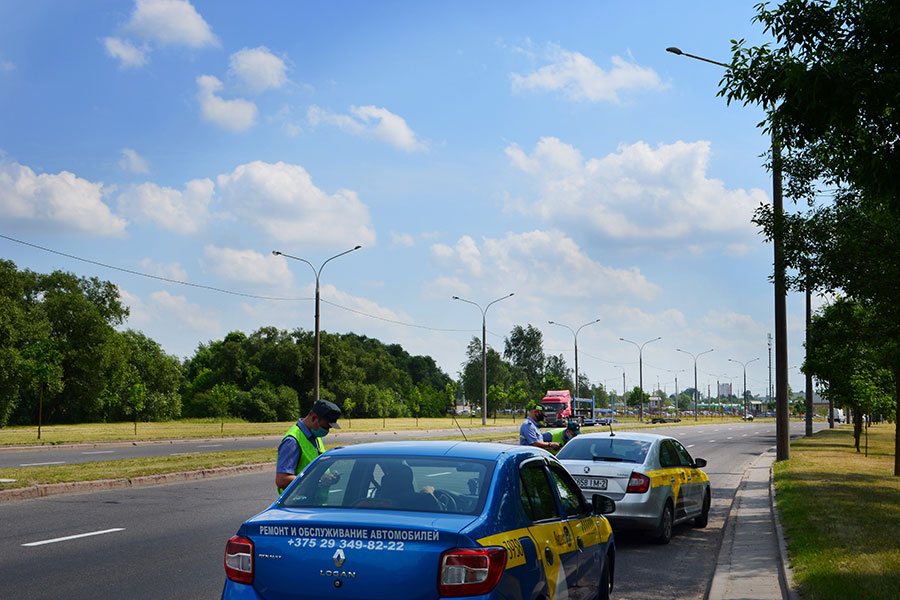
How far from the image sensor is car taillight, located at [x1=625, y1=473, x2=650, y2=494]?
11727 millimetres

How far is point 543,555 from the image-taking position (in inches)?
213

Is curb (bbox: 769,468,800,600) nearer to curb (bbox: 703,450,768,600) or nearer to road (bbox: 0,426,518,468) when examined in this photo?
curb (bbox: 703,450,768,600)

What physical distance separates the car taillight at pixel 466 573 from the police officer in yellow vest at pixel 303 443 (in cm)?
293

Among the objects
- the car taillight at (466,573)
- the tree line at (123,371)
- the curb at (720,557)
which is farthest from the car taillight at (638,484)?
the tree line at (123,371)

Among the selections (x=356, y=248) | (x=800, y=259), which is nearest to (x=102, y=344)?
(x=356, y=248)

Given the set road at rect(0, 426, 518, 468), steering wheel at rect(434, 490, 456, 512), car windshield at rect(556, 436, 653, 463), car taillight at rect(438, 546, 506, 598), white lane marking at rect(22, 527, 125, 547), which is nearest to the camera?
car taillight at rect(438, 546, 506, 598)

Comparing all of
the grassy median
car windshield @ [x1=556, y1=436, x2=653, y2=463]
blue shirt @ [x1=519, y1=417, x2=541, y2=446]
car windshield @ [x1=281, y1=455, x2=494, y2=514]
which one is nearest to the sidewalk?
the grassy median

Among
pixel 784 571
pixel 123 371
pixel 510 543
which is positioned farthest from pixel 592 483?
pixel 123 371

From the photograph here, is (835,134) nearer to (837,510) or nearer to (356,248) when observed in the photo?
(837,510)

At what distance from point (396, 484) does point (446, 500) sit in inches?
12.4

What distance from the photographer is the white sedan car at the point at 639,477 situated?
11.7 metres

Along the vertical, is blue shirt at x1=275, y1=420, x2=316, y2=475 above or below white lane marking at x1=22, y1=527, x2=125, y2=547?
above

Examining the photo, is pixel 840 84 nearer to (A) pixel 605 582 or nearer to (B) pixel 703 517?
(A) pixel 605 582

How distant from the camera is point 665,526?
1223 centimetres
